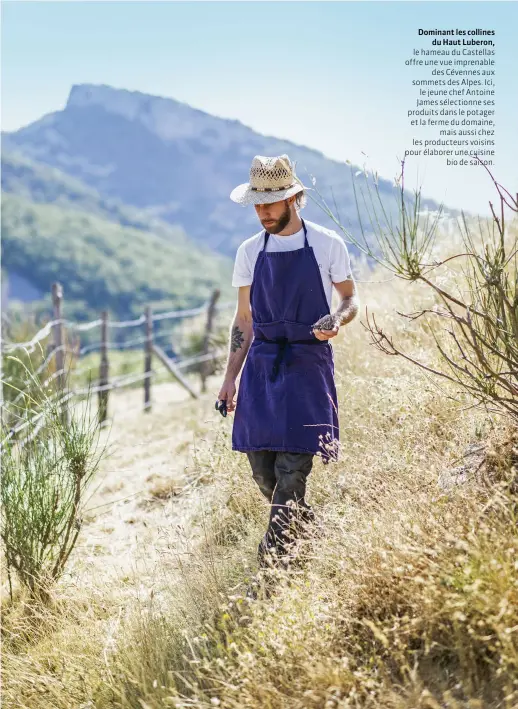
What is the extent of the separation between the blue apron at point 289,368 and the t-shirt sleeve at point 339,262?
0.08m

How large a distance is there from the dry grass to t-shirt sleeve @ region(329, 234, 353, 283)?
0.74 m

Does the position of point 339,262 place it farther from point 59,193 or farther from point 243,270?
point 59,193

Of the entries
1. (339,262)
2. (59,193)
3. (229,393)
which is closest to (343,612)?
(229,393)

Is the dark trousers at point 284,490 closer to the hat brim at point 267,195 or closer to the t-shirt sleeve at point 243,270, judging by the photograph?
the t-shirt sleeve at point 243,270

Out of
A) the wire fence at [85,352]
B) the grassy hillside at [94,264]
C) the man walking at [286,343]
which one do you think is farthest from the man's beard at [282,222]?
the grassy hillside at [94,264]

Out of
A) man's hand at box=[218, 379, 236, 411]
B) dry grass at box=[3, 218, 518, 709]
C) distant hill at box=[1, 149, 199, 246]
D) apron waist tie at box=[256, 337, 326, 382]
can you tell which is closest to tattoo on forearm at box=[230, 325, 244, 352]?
man's hand at box=[218, 379, 236, 411]

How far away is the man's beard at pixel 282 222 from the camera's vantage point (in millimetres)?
3051

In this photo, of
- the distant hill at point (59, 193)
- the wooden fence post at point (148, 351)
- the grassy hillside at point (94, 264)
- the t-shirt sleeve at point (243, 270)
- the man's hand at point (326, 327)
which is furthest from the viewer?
the distant hill at point (59, 193)

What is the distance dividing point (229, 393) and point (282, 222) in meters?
0.81

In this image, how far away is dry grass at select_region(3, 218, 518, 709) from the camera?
1884 millimetres

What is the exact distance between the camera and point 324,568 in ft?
8.22

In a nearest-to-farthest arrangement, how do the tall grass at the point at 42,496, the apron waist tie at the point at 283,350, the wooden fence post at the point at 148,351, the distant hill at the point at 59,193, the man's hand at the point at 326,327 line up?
the man's hand at the point at 326,327 → the apron waist tie at the point at 283,350 → the tall grass at the point at 42,496 → the wooden fence post at the point at 148,351 → the distant hill at the point at 59,193

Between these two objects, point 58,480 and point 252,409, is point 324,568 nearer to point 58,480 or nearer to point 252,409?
point 252,409

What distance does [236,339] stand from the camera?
335 centimetres
